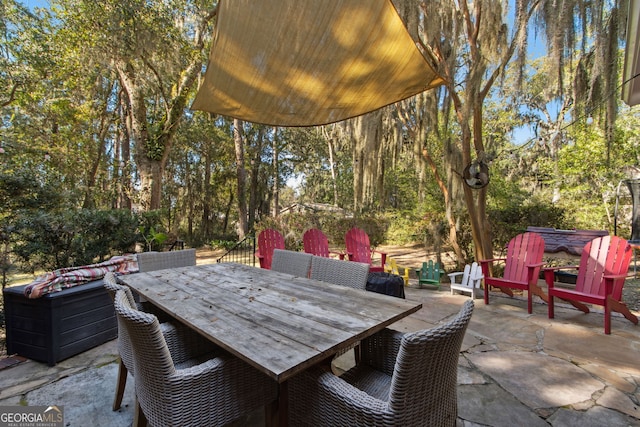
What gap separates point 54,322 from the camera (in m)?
2.16

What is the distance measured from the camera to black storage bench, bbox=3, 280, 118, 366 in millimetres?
2162

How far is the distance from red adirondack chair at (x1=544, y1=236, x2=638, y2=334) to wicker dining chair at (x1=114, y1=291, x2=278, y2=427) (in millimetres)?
3002

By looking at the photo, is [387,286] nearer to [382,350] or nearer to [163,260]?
[382,350]

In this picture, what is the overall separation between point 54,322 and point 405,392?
2.53 meters

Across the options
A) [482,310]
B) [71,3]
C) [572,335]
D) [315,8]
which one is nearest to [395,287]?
[482,310]

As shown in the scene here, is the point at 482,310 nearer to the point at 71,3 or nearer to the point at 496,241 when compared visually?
the point at 496,241

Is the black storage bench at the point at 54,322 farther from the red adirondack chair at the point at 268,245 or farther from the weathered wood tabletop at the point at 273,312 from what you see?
the red adirondack chair at the point at 268,245

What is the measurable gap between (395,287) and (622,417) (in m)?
1.76

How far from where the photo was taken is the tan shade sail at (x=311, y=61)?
2088 mm

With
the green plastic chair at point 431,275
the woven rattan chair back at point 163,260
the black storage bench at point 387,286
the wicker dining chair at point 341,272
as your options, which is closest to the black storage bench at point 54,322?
the woven rattan chair back at point 163,260

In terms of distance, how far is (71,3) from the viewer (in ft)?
18.6

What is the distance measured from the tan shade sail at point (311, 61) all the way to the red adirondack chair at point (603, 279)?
2337 mm

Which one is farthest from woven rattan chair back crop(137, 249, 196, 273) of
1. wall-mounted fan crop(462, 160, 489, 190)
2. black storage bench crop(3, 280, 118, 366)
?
wall-mounted fan crop(462, 160, 489, 190)

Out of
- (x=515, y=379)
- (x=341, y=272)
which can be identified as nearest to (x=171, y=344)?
(x=341, y=272)
